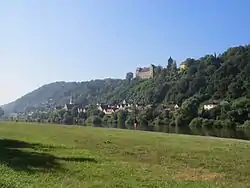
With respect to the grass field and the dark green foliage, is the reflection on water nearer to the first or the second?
the dark green foliage

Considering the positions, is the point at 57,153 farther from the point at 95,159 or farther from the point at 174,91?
the point at 174,91

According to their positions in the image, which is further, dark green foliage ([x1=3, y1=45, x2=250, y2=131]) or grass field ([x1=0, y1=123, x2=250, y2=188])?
dark green foliage ([x1=3, y1=45, x2=250, y2=131])

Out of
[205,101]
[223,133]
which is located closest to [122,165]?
[223,133]

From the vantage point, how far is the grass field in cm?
1739

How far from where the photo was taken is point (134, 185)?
16.8m

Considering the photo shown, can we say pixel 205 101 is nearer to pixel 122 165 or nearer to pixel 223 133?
pixel 223 133

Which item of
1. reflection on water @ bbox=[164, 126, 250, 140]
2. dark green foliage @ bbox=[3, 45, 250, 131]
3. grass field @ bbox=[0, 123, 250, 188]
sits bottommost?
grass field @ bbox=[0, 123, 250, 188]

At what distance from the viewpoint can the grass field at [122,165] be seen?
17.4 m

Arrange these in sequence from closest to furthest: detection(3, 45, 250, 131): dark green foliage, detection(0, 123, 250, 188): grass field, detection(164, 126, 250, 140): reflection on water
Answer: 1. detection(0, 123, 250, 188): grass field
2. detection(164, 126, 250, 140): reflection on water
3. detection(3, 45, 250, 131): dark green foliage

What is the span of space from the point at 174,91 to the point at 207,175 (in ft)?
562

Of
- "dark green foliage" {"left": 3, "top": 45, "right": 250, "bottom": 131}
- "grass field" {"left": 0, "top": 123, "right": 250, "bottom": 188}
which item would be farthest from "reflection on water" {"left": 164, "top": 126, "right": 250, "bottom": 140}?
"grass field" {"left": 0, "top": 123, "right": 250, "bottom": 188}

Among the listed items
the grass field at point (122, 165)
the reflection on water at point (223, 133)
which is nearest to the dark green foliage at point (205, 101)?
the reflection on water at point (223, 133)

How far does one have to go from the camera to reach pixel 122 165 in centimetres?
2203

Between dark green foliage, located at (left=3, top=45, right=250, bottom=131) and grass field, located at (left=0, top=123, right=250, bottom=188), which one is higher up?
dark green foliage, located at (left=3, top=45, right=250, bottom=131)
